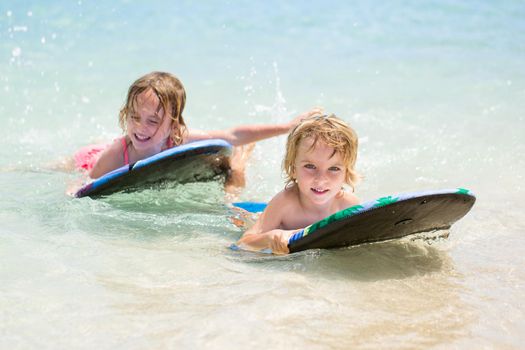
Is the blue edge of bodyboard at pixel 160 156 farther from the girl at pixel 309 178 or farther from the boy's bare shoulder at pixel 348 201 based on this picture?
the boy's bare shoulder at pixel 348 201

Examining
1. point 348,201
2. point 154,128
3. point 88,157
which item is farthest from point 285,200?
point 88,157

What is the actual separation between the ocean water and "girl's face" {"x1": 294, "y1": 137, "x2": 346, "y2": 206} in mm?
312

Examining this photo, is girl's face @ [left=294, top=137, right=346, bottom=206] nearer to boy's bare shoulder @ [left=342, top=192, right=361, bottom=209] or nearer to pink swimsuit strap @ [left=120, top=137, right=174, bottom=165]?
boy's bare shoulder @ [left=342, top=192, right=361, bottom=209]

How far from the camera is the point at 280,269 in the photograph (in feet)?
10.5

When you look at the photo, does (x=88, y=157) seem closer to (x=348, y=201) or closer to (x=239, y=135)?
(x=239, y=135)

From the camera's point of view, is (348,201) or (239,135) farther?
(239,135)

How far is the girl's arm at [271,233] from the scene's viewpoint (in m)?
3.38

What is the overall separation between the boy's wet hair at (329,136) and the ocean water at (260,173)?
45cm

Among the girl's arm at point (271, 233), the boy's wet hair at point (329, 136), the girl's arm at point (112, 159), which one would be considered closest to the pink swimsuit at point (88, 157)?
the girl's arm at point (112, 159)

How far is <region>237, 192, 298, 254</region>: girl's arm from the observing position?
3375mm

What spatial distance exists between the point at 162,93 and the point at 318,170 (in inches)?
55.0

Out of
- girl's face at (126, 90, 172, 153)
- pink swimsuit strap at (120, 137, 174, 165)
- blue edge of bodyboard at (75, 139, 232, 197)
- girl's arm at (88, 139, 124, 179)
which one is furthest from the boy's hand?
girl's arm at (88, 139, 124, 179)

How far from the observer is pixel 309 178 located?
3.46 m

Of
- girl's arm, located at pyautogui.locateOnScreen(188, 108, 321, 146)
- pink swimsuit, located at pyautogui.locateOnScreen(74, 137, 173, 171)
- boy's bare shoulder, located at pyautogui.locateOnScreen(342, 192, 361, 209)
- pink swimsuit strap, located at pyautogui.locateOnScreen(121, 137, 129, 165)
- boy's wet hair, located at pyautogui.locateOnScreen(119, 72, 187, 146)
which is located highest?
boy's wet hair, located at pyautogui.locateOnScreen(119, 72, 187, 146)
